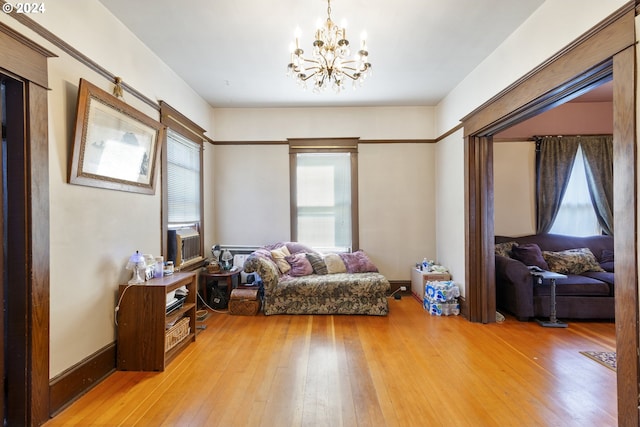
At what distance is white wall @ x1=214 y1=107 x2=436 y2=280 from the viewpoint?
15.8 feet

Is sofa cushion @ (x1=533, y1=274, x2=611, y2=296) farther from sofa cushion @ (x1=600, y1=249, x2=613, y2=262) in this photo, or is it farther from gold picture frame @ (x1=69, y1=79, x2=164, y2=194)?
gold picture frame @ (x1=69, y1=79, x2=164, y2=194)

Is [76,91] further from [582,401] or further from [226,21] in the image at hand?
[582,401]

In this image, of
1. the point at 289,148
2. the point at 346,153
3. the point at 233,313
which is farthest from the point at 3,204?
the point at 346,153

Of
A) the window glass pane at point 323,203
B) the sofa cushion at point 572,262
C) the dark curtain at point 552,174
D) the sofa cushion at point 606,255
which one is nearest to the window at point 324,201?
the window glass pane at point 323,203

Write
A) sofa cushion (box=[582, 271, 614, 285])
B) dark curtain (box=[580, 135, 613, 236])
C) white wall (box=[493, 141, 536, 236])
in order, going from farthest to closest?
white wall (box=[493, 141, 536, 236]), dark curtain (box=[580, 135, 613, 236]), sofa cushion (box=[582, 271, 614, 285])

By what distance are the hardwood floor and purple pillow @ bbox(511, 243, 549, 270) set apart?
91cm

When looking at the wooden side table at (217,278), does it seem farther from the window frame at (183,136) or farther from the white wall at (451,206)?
the white wall at (451,206)

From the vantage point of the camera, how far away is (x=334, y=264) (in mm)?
4316

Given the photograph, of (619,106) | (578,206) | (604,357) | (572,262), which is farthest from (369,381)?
(578,206)

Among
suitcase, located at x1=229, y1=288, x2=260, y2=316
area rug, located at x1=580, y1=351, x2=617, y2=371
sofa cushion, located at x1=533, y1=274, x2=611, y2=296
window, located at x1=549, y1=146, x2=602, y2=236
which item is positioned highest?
window, located at x1=549, y1=146, x2=602, y2=236

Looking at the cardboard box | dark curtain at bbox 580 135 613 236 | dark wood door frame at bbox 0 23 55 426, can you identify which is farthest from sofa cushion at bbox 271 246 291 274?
dark curtain at bbox 580 135 613 236

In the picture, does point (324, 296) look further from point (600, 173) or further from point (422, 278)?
point (600, 173)

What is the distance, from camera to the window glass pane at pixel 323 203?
4922mm

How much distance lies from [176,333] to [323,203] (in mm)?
2910
